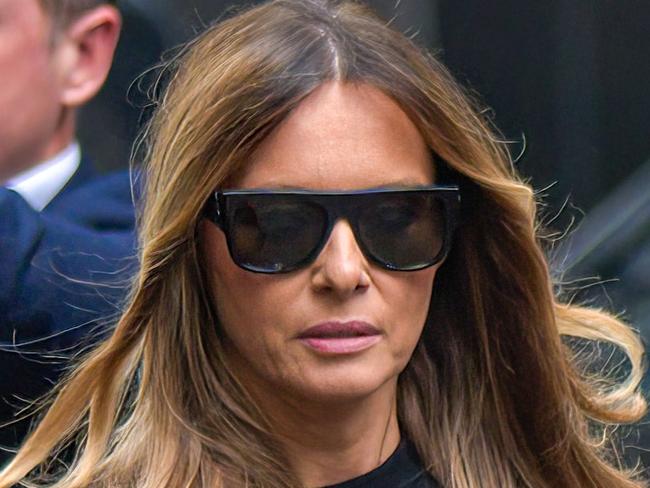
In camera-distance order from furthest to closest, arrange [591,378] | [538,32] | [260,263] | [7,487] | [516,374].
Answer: [538,32] < [591,378] < [516,374] < [7,487] < [260,263]

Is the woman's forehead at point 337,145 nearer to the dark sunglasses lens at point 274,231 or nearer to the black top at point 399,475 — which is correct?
the dark sunglasses lens at point 274,231

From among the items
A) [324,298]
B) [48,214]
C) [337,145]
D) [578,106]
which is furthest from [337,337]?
[578,106]

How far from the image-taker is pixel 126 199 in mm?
2740

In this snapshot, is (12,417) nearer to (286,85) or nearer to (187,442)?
(187,442)

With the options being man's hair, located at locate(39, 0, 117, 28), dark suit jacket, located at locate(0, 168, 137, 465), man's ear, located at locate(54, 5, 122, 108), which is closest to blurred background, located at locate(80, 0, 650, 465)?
man's ear, located at locate(54, 5, 122, 108)

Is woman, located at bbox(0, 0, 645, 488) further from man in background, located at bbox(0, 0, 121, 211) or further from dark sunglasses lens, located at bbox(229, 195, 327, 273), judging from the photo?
man in background, located at bbox(0, 0, 121, 211)

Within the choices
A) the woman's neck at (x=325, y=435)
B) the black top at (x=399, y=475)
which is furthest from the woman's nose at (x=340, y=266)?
the black top at (x=399, y=475)

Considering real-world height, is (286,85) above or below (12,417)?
above

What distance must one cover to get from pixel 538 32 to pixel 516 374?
4.03 feet

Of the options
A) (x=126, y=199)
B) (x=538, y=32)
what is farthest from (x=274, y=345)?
(x=538, y=32)

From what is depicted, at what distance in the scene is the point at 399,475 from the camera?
2309mm

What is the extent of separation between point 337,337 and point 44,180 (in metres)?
0.72

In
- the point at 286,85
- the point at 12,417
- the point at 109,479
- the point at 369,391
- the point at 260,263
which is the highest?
the point at 286,85

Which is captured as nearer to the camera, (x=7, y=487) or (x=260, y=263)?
(x=260, y=263)
